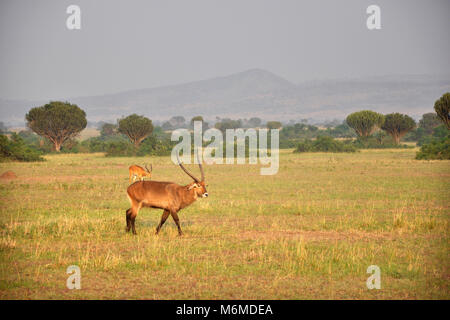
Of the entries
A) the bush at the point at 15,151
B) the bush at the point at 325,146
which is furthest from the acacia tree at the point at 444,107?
the bush at the point at 15,151

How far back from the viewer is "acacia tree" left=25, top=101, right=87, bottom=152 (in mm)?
61688

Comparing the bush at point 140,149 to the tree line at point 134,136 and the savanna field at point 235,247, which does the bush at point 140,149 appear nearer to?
the tree line at point 134,136

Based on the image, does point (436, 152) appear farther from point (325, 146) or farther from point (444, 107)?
point (325, 146)

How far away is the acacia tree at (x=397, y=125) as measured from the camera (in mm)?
69000

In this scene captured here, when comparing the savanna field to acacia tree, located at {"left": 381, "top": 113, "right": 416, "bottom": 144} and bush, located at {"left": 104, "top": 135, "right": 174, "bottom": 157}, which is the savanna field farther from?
acacia tree, located at {"left": 381, "top": 113, "right": 416, "bottom": 144}

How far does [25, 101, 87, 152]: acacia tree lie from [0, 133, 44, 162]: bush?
21.3m

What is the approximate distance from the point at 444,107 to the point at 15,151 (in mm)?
37056

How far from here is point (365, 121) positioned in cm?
7088

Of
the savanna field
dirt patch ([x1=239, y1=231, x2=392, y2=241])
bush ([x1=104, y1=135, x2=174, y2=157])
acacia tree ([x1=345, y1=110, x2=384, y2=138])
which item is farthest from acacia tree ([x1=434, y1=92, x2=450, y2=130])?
dirt patch ([x1=239, y1=231, x2=392, y2=241])

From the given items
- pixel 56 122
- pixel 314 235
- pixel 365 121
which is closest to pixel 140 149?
pixel 56 122

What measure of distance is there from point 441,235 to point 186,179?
15954 millimetres

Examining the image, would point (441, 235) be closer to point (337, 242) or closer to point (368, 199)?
point (337, 242)

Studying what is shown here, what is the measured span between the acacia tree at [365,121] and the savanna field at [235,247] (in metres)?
53.6
